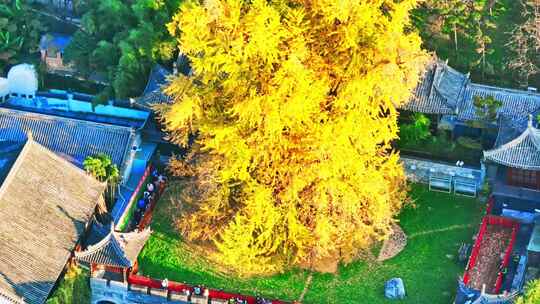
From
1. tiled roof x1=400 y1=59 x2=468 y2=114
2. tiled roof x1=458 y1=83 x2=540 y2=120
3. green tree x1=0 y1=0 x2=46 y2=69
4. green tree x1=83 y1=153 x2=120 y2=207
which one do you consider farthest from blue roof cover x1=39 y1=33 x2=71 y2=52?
tiled roof x1=458 y1=83 x2=540 y2=120

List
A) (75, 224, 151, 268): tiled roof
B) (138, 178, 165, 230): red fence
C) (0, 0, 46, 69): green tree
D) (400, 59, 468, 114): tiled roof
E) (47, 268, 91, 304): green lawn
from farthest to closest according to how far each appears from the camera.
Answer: (0, 0, 46, 69): green tree
(400, 59, 468, 114): tiled roof
(138, 178, 165, 230): red fence
(75, 224, 151, 268): tiled roof
(47, 268, 91, 304): green lawn

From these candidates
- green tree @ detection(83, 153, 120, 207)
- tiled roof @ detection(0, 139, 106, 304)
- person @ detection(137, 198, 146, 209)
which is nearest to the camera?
tiled roof @ detection(0, 139, 106, 304)

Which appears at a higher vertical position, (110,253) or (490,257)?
(490,257)

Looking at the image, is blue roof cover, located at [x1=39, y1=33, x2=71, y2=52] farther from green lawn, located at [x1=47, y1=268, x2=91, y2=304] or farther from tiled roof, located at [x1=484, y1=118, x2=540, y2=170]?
tiled roof, located at [x1=484, y1=118, x2=540, y2=170]

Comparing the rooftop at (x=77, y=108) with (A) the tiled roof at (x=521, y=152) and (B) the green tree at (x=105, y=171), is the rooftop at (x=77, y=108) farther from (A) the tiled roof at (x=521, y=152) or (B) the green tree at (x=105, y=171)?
(A) the tiled roof at (x=521, y=152)

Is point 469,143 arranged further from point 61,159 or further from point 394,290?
point 61,159

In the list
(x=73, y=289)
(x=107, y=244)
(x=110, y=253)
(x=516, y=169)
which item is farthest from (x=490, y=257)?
(x=73, y=289)

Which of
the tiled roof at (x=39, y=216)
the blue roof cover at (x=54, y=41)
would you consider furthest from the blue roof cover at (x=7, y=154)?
the blue roof cover at (x=54, y=41)
